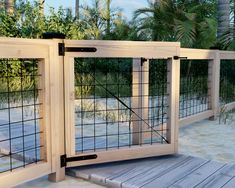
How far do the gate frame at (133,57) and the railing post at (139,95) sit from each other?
28cm

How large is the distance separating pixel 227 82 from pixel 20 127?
14.0 ft

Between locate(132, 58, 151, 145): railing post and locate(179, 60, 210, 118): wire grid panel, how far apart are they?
2.51m

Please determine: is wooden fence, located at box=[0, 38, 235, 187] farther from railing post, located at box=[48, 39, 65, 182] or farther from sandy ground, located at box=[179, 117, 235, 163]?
sandy ground, located at box=[179, 117, 235, 163]

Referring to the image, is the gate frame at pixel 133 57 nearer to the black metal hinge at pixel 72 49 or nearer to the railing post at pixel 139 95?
the black metal hinge at pixel 72 49

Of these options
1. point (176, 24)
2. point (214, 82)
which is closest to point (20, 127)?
point (214, 82)

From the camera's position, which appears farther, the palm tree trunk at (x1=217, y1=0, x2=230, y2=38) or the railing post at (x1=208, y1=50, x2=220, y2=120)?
the palm tree trunk at (x1=217, y1=0, x2=230, y2=38)

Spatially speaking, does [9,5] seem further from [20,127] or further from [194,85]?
[20,127]

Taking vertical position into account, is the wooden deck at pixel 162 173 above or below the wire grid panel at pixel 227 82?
below

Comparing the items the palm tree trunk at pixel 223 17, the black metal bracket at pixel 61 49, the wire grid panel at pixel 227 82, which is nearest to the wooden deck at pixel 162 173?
the black metal bracket at pixel 61 49

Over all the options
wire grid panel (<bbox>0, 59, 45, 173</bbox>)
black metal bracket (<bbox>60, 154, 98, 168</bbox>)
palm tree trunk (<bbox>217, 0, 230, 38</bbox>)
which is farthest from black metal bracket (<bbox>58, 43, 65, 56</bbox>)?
palm tree trunk (<bbox>217, 0, 230, 38</bbox>)

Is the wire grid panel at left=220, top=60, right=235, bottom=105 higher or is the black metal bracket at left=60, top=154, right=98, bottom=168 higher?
the wire grid panel at left=220, top=60, right=235, bottom=105

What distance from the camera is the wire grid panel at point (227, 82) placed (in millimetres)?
6715

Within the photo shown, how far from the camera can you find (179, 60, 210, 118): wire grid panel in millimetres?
6287

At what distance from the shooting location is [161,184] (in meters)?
2.68
